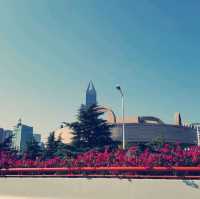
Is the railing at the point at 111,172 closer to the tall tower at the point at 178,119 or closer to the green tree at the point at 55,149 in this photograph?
the green tree at the point at 55,149

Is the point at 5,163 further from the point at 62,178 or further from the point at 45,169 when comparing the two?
the point at 62,178

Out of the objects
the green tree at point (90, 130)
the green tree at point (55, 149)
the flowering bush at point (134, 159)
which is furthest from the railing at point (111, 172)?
the green tree at point (90, 130)

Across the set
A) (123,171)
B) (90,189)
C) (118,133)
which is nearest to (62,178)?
(90,189)

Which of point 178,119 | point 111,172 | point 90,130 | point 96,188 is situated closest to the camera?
point 96,188

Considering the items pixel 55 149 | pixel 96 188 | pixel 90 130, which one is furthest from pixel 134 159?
pixel 55 149

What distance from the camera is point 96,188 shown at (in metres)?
7.62

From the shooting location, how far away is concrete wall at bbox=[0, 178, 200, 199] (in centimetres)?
666

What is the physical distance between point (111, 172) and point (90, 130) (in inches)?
764

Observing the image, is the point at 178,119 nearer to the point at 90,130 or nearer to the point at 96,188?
the point at 90,130

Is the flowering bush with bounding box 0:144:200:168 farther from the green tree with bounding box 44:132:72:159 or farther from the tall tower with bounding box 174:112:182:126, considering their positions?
the tall tower with bounding box 174:112:182:126

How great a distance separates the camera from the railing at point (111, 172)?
23.3 feet

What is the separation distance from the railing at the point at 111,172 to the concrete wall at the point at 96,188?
12.1 inches

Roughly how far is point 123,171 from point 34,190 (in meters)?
2.88

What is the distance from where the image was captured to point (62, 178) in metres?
8.17
